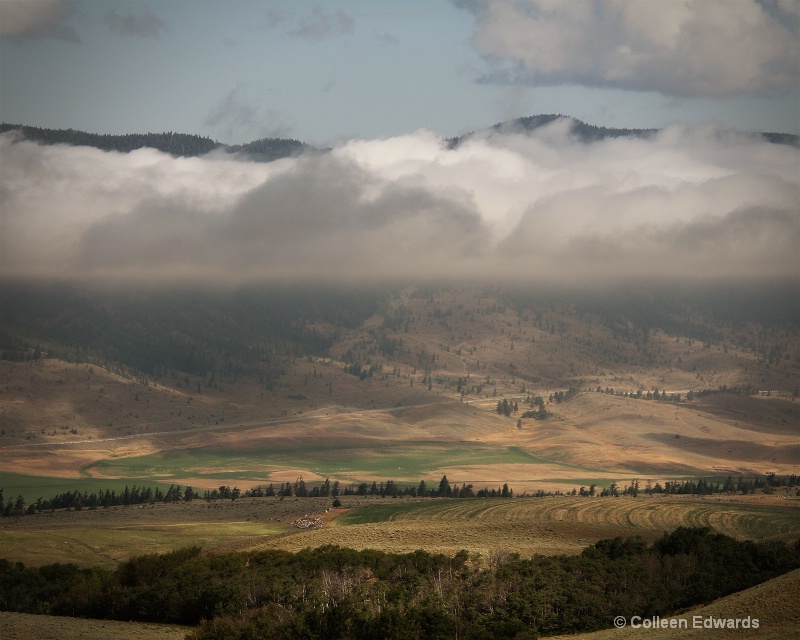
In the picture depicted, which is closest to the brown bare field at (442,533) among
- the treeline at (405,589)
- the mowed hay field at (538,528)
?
the mowed hay field at (538,528)

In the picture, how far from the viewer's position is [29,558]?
15838 cm

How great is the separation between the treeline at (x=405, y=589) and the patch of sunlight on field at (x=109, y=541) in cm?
3834

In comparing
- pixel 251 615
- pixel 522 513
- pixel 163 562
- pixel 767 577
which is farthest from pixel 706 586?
pixel 522 513

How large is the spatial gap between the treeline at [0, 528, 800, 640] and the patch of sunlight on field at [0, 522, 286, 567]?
38344 millimetres

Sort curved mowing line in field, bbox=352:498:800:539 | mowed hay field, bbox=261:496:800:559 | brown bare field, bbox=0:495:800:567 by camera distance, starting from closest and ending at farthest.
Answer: mowed hay field, bbox=261:496:800:559
brown bare field, bbox=0:495:800:567
curved mowing line in field, bbox=352:498:800:539

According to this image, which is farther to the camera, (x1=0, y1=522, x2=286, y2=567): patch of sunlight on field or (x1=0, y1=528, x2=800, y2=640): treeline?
(x1=0, y1=522, x2=286, y2=567): patch of sunlight on field

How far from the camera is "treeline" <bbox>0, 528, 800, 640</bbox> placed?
91688 mm

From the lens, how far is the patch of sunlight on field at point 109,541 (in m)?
160

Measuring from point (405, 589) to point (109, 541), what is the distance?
298 ft

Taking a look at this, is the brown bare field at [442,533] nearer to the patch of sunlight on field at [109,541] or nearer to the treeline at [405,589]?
the patch of sunlight on field at [109,541]

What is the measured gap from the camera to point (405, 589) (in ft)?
331

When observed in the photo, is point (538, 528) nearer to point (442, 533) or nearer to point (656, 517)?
point (442, 533)

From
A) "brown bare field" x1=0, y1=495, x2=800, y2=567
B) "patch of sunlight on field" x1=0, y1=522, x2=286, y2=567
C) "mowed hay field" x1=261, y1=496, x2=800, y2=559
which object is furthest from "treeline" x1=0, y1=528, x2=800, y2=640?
"patch of sunlight on field" x1=0, y1=522, x2=286, y2=567

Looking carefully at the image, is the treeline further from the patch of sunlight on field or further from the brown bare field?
the patch of sunlight on field
